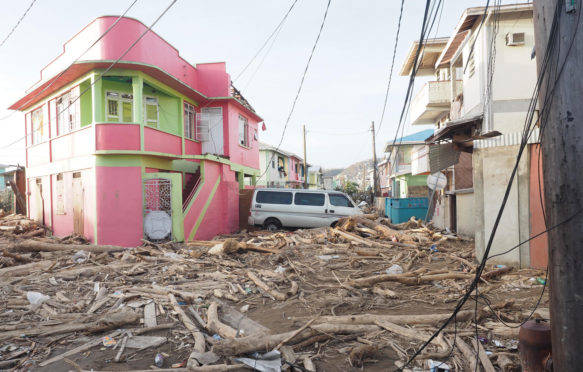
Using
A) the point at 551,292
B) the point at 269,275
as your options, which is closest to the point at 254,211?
the point at 269,275

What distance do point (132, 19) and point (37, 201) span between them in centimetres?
1033

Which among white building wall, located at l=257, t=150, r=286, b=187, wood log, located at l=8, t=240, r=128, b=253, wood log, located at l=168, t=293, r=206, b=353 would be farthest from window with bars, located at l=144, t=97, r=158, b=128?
white building wall, located at l=257, t=150, r=286, b=187

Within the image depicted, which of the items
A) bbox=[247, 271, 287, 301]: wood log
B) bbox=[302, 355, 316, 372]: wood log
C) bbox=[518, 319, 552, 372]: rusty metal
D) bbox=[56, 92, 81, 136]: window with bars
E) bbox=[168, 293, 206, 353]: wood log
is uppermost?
bbox=[56, 92, 81, 136]: window with bars

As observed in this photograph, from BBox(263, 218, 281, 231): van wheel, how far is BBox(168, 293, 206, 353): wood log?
956cm

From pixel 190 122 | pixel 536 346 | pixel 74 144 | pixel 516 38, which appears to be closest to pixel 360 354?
pixel 536 346

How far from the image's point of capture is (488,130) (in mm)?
11508

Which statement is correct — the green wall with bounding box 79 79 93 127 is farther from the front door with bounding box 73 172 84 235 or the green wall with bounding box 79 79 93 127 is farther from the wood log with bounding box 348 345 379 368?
the wood log with bounding box 348 345 379 368

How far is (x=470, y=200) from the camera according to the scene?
12828 millimetres

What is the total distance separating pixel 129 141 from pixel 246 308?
917 centimetres

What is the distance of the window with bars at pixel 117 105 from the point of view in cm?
1397

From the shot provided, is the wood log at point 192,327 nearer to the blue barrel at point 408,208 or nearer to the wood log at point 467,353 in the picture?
the wood log at point 467,353

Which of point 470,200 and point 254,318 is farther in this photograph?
point 470,200

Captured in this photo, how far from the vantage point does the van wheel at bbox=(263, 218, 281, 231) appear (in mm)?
15750

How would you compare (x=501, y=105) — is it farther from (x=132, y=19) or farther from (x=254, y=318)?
(x=132, y=19)
